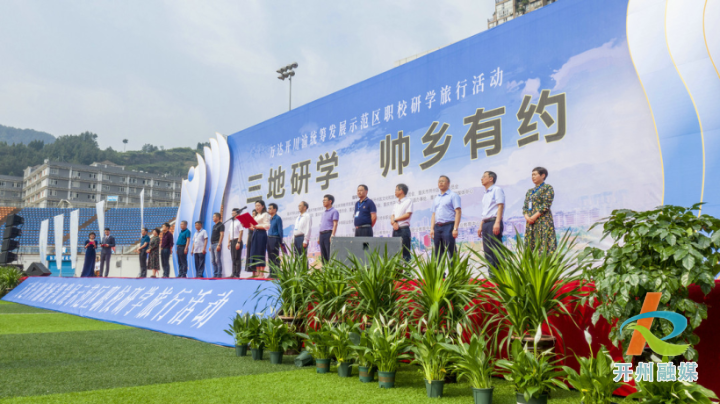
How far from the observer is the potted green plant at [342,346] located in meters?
3.12

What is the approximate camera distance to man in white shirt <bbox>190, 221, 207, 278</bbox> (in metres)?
10.9

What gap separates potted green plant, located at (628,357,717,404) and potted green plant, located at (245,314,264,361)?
2587mm

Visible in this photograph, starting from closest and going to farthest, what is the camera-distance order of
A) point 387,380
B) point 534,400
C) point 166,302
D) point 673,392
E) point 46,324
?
point 673,392, point 534,400, point 387,380, point 166,302, point 46,324

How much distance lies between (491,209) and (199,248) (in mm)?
7478

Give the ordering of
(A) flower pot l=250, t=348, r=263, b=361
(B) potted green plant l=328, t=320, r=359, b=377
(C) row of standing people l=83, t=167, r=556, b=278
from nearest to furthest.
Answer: (B) potted green plant l=328, t=320, r=359, b=377, (A) flower pot l=250, t=348, r=263, b=361, (C) row of standing people l=83, t=167, r=556, b=278

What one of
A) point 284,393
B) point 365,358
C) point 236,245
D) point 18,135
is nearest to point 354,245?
point 365,358

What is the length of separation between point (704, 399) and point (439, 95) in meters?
4.96

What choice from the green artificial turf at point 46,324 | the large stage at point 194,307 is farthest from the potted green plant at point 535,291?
the green artificial turf at point 46,324

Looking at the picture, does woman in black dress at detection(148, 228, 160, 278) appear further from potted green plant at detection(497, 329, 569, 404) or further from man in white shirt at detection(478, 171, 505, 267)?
potted green plant at detection(497, 329, 569, 404)

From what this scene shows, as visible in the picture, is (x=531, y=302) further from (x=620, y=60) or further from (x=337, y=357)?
(x=620, y=60)

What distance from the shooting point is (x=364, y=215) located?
712 cm

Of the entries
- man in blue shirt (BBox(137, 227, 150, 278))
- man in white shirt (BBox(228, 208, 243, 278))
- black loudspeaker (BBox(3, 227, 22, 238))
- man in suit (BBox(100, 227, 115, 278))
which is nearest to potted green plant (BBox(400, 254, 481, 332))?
man in white shirt (BBox(228, 208, 243, 278))

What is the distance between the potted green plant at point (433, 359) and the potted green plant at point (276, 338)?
4.20ft

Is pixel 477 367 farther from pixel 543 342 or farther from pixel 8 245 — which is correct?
pixel 8 245
